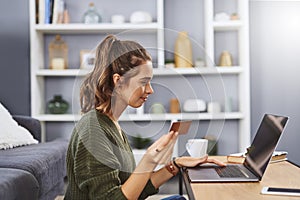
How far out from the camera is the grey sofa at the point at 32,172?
86.5 inches

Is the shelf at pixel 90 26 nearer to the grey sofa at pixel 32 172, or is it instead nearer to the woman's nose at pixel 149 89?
the grey sofa at pixel 32 172

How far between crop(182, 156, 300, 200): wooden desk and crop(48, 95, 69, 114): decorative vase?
8.65 feet

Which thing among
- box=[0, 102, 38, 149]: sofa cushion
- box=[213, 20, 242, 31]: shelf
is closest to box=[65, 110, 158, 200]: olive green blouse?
box=[0, 102, 38, 149]: sofa cushion

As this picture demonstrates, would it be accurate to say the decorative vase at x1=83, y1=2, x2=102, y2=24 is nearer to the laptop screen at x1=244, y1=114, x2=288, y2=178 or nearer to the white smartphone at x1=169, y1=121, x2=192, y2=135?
the laptop screen at x1=244, y1=114, x2=288, y2=178

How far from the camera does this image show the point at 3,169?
7.97 feet

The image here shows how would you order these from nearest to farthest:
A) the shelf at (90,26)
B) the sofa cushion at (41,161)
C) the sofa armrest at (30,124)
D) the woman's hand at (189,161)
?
the woman's hand at (189,161) < the sofa cushion at (41,161) < the sofa armrest at (30,124) < the shelf at (90,26)

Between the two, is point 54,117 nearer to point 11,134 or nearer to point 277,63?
point 11,134

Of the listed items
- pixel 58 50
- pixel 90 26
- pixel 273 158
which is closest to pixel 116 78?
pixel 273 158

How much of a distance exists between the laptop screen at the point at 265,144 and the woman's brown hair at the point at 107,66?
0.58 meters

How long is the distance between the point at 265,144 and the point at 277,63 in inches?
112

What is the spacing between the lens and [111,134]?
1.38 meters

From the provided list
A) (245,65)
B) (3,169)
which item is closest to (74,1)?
(245,65)

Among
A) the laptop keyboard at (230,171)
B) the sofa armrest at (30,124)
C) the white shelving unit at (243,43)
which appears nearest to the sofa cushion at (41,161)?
the sofa armrest at (30,124)

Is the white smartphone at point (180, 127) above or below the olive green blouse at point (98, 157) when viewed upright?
above
